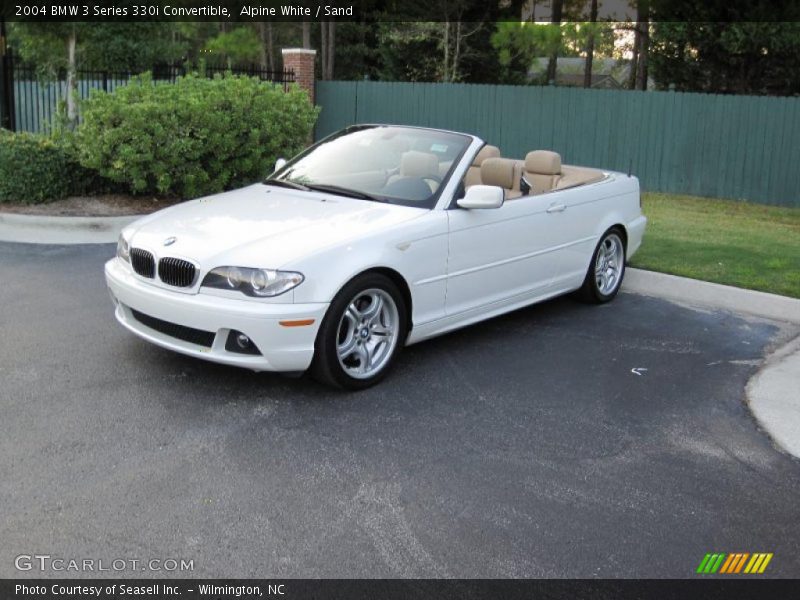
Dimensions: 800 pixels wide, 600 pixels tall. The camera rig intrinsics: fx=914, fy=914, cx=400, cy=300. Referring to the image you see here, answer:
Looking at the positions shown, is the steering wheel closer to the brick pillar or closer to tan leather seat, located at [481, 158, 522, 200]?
tan leather seat, located at [481, 158, 522, 200]

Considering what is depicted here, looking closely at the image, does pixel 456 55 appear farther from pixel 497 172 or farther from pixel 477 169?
pixel 497 172

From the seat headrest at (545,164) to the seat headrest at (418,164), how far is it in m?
1.63

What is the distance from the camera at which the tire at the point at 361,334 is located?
5.32 m

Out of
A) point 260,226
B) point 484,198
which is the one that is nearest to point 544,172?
point 484,198

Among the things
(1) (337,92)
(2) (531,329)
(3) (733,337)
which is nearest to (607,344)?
(2) (531,329)

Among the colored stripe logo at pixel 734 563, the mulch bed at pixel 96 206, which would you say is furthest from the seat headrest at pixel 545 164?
the mulch bed at pixel 96 206

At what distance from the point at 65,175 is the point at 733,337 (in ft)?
27.3

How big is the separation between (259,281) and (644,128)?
13925 millimetres

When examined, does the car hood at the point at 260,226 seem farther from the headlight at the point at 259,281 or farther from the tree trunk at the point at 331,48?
the tree trunk at the point at 331,48

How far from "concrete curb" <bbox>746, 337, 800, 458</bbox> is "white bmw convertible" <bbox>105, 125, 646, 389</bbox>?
174 centimetres

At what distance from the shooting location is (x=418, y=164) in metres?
6.51

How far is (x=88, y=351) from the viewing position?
6164 millimetres

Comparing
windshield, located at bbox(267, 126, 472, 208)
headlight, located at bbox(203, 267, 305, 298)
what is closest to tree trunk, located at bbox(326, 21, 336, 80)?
windshield, located at bbox(267, 126, 472, 208)

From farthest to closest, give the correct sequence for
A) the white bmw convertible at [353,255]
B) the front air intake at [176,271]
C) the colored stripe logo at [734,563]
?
the front air intake at [176,271]
the white bmw convertible at [353,255]
the colored stripe logo at [734,563]
